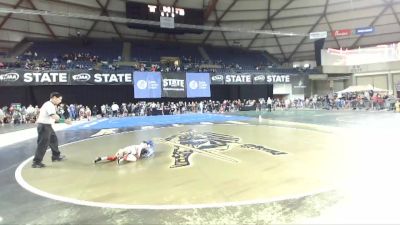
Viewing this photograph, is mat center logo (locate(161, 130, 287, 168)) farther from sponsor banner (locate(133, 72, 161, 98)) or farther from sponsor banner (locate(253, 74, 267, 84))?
sponsor banner (locate(253, 74, 267, 84))

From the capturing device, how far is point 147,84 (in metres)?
28.9

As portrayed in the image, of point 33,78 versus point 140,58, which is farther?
point 140,58

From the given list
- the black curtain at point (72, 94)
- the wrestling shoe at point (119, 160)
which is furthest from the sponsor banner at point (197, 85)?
the wrestling shoe at point (119, 160)

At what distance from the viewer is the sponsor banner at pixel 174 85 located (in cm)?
2962

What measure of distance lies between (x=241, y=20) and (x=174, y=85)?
37.9ft

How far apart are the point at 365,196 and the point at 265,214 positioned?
1.55 metres

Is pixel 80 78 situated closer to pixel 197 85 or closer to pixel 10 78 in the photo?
pixel 10 78

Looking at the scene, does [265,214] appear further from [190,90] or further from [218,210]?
[190,90]

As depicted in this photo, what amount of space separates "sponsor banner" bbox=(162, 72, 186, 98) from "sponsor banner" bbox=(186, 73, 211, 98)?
0.50 meters

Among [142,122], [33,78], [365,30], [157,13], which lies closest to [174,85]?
[157,13]

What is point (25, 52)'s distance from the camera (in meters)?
31.0

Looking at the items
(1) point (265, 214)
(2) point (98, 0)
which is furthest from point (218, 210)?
(2) point (98, 0)

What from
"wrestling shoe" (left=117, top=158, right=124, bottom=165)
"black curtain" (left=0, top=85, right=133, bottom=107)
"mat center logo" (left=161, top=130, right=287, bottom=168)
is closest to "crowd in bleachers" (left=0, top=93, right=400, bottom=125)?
"black curtain" (left=0, top=85, right=133, bottom=107)

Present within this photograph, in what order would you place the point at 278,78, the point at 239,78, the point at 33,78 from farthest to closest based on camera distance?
the point at 278,78 → the point at 239,78 → the point at 33,78
